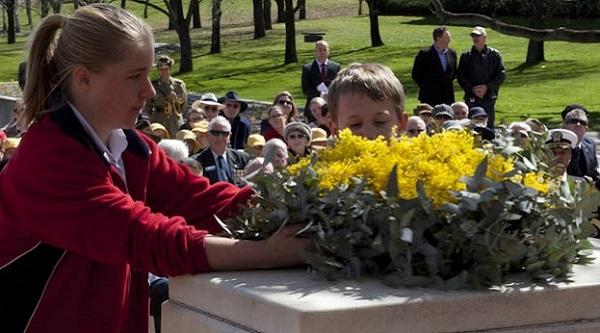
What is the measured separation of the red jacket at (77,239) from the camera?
9.70 feet

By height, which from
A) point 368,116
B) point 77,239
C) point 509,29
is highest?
point 368,116

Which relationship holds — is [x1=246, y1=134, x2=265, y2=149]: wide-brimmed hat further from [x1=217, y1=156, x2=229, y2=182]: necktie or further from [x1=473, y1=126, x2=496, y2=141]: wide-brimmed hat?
[x1=473, y1=126, x2=496, y2=141]: wide-brimmed hat

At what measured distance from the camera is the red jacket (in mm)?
2955

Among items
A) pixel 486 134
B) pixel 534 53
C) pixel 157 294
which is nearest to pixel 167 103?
pixel 157 294

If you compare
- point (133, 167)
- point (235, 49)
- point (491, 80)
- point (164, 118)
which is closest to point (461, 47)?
point (235, 49)

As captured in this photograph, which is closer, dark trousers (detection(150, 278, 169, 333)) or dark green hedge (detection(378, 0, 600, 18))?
dark trousers (detection(150, 278, 169, 333))

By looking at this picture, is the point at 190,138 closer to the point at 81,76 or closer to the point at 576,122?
the point at 576,122

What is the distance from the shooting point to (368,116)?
383 cm

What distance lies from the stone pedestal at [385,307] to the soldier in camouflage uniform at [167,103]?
14.8 meters

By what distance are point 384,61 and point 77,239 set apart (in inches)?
1416

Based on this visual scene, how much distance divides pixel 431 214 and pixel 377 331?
316 millimetres

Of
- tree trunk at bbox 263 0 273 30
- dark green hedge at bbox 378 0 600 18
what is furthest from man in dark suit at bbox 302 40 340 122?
tree trunk at bbox 263 0 273 30

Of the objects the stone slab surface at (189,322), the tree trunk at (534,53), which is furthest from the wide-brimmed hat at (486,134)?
the tree trunk at (534,53)

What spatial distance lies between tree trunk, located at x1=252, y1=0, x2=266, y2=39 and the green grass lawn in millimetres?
396
